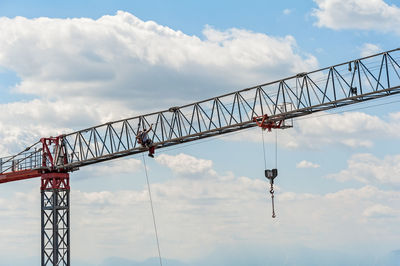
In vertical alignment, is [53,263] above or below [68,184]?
below

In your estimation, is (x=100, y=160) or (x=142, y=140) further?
(x=100, y=160)

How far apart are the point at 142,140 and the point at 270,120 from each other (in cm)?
1297

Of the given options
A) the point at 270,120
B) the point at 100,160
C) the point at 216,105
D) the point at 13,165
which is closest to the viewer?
the point at 270,120

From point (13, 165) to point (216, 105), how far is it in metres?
27.6

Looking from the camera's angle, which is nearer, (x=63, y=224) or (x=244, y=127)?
(x=244, y=127)

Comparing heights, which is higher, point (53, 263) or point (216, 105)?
point (216, 105)

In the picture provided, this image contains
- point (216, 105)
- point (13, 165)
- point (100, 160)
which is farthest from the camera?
point (13, 165)

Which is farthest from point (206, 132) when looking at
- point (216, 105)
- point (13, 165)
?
point (13, 165)

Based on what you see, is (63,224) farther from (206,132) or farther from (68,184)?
(206,132)

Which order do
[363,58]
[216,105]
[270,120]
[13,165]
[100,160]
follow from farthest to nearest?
[13,165] → [100,160] → [216,105] → [270,120] → [363,58]

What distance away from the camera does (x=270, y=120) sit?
54.1 m

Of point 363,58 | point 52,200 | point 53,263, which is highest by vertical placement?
point 363,58

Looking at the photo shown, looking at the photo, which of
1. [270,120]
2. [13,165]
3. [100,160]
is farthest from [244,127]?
[13,165]

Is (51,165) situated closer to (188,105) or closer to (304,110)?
(188,105)
